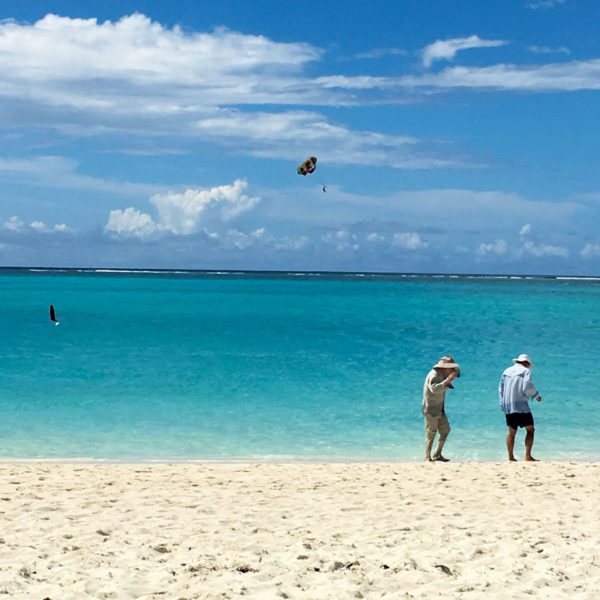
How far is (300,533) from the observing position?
8.13 meters

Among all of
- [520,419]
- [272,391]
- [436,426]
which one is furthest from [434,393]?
[272,391]

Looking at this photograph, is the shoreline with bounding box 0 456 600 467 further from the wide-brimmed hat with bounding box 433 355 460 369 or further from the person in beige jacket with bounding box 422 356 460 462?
the wide-brimmed hat with bounding box 433 355 460 369

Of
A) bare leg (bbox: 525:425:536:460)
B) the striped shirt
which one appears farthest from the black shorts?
bare leg (bbox: 525:425:536:460)

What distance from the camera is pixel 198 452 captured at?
1542cm

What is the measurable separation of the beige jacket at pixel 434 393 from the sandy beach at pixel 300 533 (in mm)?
997

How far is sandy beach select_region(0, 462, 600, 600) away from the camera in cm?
651

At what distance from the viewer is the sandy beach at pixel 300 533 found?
651 cm

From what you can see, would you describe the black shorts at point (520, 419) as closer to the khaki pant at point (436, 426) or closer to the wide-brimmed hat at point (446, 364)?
the khaki pant at point (436, 426)

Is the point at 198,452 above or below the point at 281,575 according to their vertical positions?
below

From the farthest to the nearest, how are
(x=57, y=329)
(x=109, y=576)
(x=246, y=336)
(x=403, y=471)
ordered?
(x=57, y=329), (x=246, y=336), (x=403, y=471), (x=109, y=576)

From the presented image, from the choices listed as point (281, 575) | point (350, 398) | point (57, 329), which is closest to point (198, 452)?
point (350, 398)

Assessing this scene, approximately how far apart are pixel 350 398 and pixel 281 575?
50.6ft

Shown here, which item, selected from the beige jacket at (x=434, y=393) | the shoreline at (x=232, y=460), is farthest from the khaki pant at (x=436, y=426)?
the shoreline at (x=232, y=460)

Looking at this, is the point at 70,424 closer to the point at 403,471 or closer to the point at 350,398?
the point at 350,398
